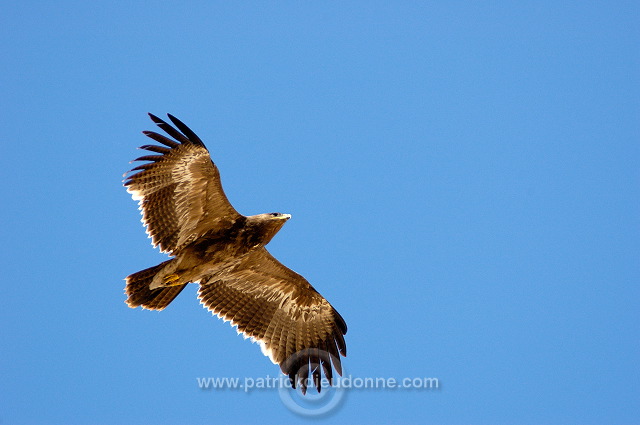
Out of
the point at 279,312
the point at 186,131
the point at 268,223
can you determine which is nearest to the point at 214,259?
the point at 268,223

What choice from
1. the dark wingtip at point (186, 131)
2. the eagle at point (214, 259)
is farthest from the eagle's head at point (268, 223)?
the dark wingtip at point (186, 131)

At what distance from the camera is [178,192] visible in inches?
508

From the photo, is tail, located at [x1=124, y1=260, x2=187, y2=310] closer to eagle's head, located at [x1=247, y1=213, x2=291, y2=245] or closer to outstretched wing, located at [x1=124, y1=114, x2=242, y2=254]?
outstretched wing, located at [x1=124, y1=114, x2=242, y2=254]

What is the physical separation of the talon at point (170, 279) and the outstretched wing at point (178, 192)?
1.39 ft

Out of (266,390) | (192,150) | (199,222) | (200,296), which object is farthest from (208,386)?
(192,150)

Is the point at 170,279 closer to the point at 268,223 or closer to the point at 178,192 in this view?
the point at 178,192

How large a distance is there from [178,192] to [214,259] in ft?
4.10

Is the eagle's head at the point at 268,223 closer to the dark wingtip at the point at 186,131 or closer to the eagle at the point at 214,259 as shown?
the eagle at the point at 214,259

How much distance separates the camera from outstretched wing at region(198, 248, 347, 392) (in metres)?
13.7

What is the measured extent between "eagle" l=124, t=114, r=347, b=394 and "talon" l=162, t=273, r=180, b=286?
2 cm

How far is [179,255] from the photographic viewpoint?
12.9 metres

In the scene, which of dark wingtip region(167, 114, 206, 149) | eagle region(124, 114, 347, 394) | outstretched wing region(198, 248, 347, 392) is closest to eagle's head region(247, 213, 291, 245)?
eagle region(124, 114, 347, 394)

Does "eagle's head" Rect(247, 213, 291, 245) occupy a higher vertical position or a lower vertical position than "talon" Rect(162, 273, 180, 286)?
higher

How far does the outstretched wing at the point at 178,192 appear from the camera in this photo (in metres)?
12.6
